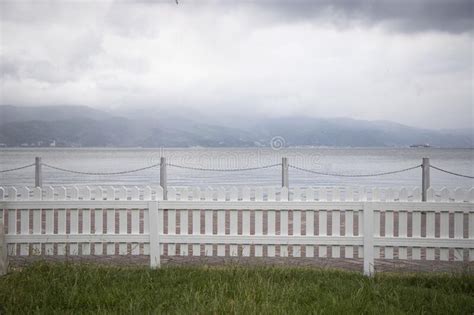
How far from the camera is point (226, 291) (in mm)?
5172

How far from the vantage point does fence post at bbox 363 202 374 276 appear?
6.60 m

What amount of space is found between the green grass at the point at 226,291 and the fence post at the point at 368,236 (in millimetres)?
413

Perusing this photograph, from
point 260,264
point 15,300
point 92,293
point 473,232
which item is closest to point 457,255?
point 473,232

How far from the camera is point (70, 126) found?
561 ft

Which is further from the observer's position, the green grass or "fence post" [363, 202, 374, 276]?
"fence post" [363, 202, 374, 276]

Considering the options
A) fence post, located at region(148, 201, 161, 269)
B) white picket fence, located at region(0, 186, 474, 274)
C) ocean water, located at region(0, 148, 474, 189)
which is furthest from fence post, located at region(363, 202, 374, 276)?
ocean water, located at region(0, 148, 474, 189)

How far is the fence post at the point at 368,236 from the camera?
21.6 ft

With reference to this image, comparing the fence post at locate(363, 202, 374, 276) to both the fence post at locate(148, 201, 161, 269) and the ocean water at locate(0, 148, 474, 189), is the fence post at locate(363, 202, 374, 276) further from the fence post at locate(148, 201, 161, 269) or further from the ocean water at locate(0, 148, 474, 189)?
the ocean water at locate(0, 148, 474, 189)

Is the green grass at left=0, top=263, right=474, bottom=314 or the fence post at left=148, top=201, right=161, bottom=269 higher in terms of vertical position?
the fence post at left=148, top=201, right=161, bottom=269

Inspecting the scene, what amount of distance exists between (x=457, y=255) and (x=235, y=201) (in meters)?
3.04

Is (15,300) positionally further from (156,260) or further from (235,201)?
(235,201)

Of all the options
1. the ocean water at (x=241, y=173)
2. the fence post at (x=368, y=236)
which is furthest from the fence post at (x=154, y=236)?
the ocean water at (x=241, y=173)

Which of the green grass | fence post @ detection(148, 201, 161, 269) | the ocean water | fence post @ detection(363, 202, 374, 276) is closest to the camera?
the green grass

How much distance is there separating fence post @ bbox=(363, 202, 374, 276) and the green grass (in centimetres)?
41
